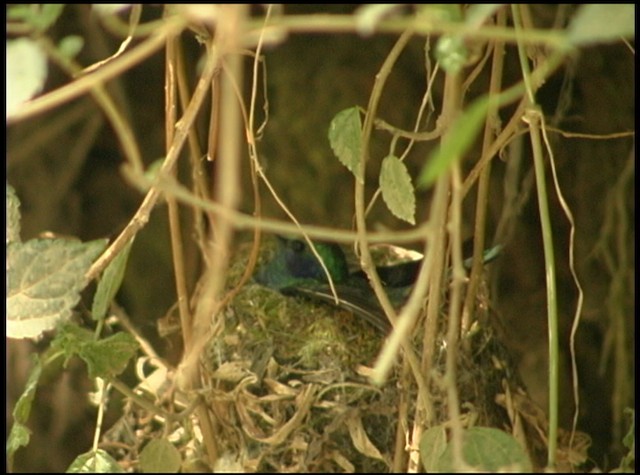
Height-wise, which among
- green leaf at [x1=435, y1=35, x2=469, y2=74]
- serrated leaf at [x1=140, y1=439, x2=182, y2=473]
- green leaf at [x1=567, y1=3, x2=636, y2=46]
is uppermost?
green leaf at [x1=435, y1=35, x2=469, y2=74]

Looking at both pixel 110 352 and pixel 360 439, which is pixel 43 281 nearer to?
pixel 110 352

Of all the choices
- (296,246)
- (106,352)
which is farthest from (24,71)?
(296,246)

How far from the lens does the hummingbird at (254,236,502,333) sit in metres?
0.99

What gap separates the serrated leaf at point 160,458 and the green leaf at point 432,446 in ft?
0.70

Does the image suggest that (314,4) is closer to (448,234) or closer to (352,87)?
(352,87)

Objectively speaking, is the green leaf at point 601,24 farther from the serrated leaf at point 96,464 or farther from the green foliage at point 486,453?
the serrated leaf at point 96,464

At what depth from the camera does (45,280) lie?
711mm

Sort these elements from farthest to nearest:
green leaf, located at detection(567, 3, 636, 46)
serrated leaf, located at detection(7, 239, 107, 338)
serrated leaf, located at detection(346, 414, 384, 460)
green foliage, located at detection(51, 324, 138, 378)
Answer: serrated leaf, located at detection(346, 414, 384, 460), green foliage, located at detection(51, 324, 138, 378), serrated leaf, located at detection(7, 239, 107, 338), green leaf, located at detection(567, 3, 636, 46)

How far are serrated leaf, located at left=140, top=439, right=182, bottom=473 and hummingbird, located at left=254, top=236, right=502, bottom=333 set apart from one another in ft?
0.70

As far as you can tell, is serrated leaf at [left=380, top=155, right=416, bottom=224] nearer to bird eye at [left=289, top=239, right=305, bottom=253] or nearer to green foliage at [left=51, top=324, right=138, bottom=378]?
green foliage at [left=51, top=324, right=138, bottom=378]

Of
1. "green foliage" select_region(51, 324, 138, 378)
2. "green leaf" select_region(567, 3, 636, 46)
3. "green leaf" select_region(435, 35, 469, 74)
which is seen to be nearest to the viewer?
"green leaf" select_region(567, 3, 636, 46)

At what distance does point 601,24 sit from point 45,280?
15.1 inches

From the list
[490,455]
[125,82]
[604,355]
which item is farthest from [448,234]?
[125,82]

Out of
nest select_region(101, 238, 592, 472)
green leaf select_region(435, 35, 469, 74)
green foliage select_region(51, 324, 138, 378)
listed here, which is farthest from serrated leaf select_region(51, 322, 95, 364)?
green leaf select_region(435, 35, 469, 74)
